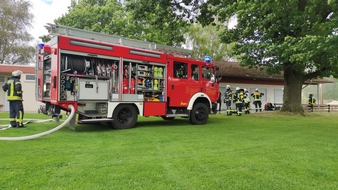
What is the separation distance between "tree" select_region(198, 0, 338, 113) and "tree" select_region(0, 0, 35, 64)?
81.8 ft

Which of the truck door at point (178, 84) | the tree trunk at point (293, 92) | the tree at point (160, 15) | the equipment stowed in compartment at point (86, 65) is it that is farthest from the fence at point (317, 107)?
the equipment stowed in compartment at point (86, 65)

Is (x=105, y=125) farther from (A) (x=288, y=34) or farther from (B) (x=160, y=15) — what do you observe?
(A) (x=288, y=34)

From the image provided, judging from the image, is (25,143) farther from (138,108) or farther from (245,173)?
(245,173)

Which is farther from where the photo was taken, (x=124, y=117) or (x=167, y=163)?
(x=124, y=117)

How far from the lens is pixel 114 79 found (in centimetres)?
867

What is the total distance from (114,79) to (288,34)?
893 cm

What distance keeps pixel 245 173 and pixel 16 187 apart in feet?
10.3

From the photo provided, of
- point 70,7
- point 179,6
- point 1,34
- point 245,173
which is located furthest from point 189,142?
point 1,34

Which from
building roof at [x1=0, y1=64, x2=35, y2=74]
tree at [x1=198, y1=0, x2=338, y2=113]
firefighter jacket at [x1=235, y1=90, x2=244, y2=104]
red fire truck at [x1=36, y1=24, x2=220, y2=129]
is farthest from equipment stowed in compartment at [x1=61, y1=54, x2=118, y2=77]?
building roof at [x1=0, y1=64, x2=35, y2=74]

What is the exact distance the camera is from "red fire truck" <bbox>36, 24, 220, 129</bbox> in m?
7.75

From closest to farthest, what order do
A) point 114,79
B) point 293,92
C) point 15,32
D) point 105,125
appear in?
point 114,79
point 105,125
point 293,92
point 15,32

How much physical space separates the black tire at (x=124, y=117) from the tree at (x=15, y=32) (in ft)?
88.1

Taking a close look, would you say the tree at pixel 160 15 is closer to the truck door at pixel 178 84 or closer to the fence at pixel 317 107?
the truck door at pixel 178 84

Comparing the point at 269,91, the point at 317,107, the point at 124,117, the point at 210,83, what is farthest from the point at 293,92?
the point at 124,117
